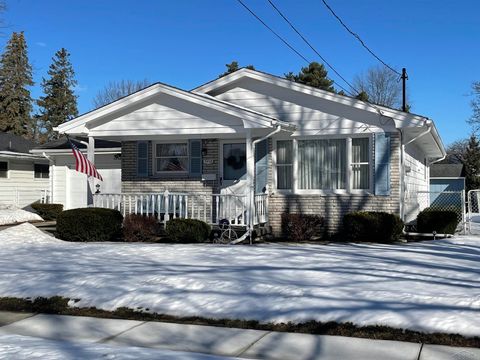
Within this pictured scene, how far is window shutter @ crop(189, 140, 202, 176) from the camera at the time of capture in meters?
15.0

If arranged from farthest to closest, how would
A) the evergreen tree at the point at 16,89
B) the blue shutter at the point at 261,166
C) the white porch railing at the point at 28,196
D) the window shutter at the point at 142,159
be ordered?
the evergreen tree at the point at 16,89
the white porch railing at the point at 28,196
the window shutter at the point at 142,159
the blue shutter at the point at 261,166

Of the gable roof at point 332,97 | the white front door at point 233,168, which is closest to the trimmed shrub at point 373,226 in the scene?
the gable roof at point 332,97

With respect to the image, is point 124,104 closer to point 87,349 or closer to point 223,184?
point 223,184

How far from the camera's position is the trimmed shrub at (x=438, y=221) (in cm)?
1377

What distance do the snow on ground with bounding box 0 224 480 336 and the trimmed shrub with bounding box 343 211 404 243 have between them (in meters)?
1.24

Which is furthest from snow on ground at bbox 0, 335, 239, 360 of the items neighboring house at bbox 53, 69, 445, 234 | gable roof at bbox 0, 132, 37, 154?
gable roof at bbox 0, 132, 37, 154

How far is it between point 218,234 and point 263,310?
6.91 meters

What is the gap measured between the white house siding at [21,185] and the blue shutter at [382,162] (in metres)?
17.0

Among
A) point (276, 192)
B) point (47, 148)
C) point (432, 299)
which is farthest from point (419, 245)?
point (47, 148)

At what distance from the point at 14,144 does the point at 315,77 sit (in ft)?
68.8

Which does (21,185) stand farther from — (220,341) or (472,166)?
(472,166)

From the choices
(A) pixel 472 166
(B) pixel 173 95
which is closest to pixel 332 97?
(B) pixel 173 95

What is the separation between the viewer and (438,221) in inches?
543

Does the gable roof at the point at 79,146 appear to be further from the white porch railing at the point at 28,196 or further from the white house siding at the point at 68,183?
the white porch railing at the point at 28,196
